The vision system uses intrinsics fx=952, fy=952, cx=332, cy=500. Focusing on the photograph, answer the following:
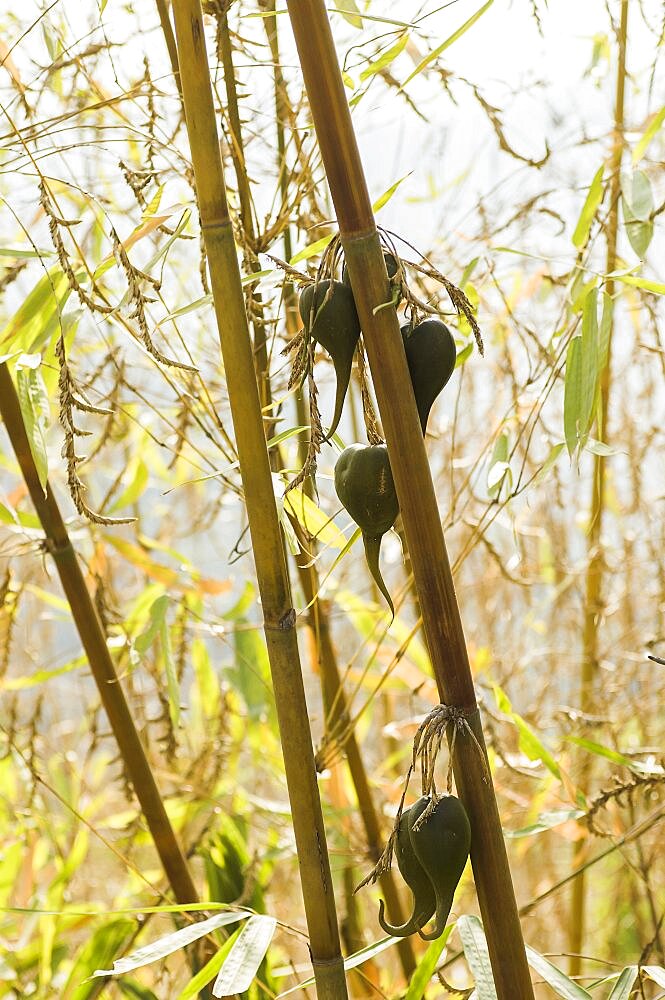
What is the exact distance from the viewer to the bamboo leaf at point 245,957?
0.40 m

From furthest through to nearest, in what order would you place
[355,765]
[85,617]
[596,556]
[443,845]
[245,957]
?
[596,556], [355,765], [85,617], [245,957], [443,845]

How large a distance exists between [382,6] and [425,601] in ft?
1.90

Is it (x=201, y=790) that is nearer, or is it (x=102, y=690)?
(x=102, y=690)

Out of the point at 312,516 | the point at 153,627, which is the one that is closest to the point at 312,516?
the point at 312,516

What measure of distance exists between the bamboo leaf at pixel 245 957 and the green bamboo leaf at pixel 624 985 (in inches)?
6.8

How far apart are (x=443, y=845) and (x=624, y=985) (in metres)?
0.22

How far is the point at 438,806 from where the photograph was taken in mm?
333

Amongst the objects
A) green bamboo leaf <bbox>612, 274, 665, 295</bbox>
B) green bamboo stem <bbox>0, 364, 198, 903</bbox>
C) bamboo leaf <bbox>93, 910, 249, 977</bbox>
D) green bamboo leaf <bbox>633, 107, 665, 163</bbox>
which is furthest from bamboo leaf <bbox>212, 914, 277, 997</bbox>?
green bamboo leaf <bbox>633, 107, 665, 163</bbox>

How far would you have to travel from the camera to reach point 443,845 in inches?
12.9

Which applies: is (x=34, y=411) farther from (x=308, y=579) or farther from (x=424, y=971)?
(x=424, y=971)

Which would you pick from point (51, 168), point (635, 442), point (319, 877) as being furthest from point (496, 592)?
point (319, 877)

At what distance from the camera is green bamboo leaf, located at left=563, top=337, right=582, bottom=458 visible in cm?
47

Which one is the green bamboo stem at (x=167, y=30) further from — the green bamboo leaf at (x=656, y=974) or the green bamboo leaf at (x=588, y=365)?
the green bamboo leaf at (x=656, y=974)

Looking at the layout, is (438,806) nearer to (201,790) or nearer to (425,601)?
(425,601)
